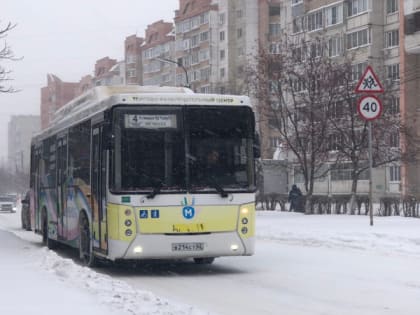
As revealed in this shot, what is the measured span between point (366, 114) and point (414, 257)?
18.7 feet

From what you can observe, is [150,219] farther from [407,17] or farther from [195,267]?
[407,17]

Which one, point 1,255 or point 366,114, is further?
point 366,114

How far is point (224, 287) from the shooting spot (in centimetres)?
1243

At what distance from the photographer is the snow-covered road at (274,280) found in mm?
10070

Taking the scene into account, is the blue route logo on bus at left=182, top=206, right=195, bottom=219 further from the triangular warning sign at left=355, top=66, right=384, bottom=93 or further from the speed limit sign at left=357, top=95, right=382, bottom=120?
the triangular warning sign at left=355, top=66, right=384, bottom=93

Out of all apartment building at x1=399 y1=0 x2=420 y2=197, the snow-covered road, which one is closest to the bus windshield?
the snow-covered road

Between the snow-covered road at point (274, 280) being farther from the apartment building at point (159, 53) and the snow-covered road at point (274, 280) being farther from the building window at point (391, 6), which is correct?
the apartment building at point (159, 53)

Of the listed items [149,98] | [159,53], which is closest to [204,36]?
[159,53]

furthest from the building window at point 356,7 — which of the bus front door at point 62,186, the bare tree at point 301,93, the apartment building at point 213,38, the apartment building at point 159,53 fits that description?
the bus front door at point 62,186

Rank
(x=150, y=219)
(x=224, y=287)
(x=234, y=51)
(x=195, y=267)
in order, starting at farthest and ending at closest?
(x=234, y=51) → (x=195, y=267) → (x=150, y=219) → (x=224, y=287)

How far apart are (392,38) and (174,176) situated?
2074 inches

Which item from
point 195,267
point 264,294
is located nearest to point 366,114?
point 195,267

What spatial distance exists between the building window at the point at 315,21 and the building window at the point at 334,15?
0.94 meters

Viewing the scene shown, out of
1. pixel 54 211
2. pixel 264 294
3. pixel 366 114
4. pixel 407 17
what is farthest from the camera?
pixel 407 17
